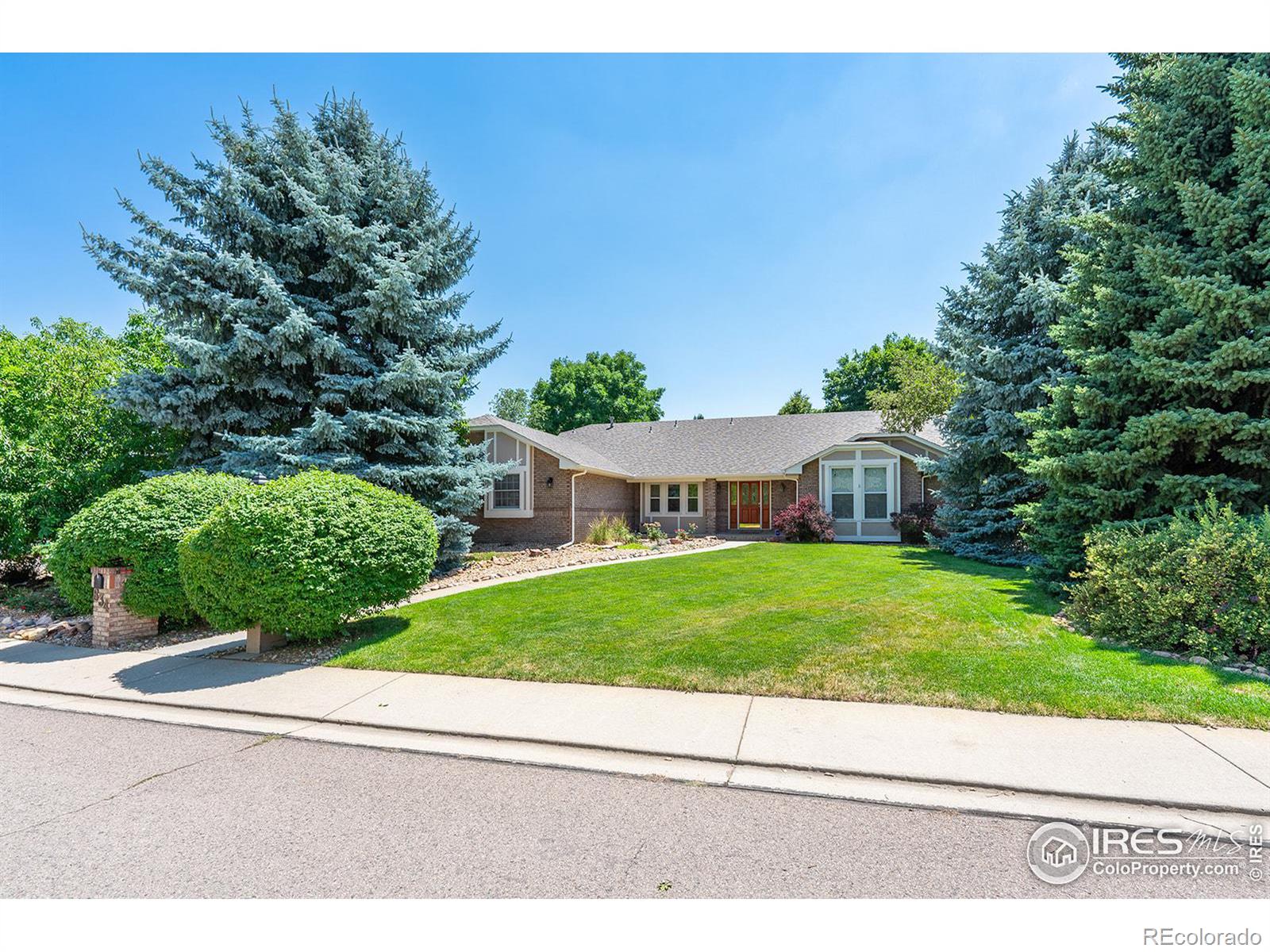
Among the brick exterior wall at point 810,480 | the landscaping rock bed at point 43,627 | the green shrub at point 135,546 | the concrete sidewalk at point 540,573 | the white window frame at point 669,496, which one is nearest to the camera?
the green shrub at point 135,546

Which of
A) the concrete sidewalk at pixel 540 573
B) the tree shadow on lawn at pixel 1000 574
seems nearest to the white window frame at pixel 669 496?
the concrete sidewalk at pixel 540 573

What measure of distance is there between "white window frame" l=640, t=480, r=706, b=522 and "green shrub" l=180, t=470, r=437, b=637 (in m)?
16.5

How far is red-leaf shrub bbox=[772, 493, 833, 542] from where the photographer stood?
61.6 ft

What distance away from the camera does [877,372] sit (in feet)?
136

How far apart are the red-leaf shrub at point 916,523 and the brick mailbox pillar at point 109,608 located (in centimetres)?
1843

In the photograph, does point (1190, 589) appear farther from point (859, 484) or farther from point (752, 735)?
point (859, 484)

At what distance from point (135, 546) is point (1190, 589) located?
12061 millimetres

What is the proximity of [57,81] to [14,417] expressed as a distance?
9.15 meters

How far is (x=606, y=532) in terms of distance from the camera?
19.1 m

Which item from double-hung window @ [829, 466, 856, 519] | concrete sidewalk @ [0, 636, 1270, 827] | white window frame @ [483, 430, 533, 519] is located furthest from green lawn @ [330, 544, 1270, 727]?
double-hung window @ [829, 466, 856, 519]

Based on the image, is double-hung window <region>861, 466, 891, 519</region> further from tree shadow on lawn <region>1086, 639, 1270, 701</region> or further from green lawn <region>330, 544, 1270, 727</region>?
tree shadow on lawn <region>1086, 639, 1270, 701</region>

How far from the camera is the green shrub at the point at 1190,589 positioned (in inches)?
216

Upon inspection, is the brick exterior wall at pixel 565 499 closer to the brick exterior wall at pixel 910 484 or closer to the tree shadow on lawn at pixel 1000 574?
the brick exterior wall at pixel 910 484

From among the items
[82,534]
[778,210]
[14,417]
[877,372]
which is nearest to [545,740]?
[82,534]
